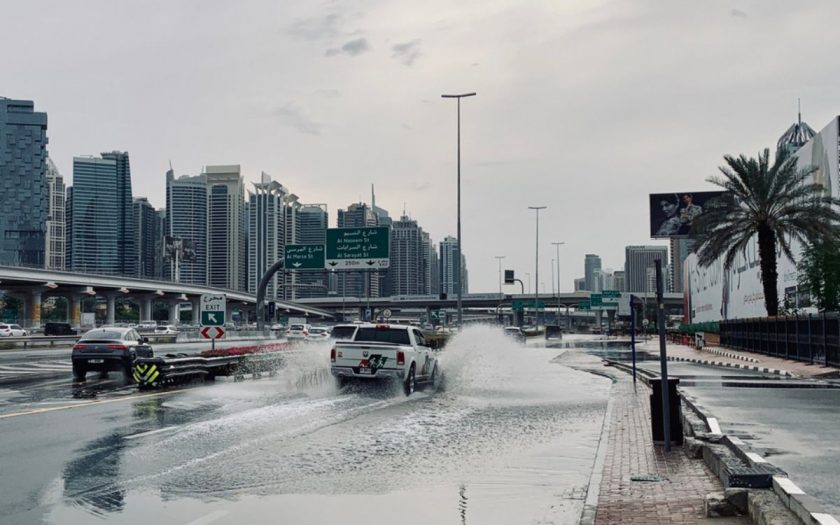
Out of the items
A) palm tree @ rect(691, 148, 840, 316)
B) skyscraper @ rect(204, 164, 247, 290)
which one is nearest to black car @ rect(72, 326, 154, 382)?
palm tree @ rect(691, 148, 840, 316)

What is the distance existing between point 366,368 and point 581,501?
488 inches

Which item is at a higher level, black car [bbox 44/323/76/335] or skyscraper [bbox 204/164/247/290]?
skyscraper [bbox 204/164/247/290]

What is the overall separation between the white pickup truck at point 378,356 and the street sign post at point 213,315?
1177 cm

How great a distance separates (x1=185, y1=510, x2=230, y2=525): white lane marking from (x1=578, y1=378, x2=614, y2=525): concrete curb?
3215mm

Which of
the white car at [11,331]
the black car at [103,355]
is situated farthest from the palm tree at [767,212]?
the white car at [11,331]

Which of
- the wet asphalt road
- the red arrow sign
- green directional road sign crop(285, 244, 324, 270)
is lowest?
the wet asphalt road

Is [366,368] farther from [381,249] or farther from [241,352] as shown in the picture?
[381,249]

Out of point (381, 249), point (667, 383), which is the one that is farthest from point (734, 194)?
point (667, 383)

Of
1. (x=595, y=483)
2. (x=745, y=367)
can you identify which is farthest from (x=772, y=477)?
(x=745, y=367)

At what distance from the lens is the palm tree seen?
4259cm

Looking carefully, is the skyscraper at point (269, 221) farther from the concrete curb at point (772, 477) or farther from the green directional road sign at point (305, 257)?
the concrete curb at point (772, 477)

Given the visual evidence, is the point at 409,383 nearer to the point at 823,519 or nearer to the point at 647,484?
the point at 647,484

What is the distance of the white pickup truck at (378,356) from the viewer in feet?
67.7

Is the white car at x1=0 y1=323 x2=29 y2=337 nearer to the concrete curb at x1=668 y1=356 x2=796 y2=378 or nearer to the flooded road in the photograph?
the concrete curb at x1=668 y1=356 x2=796 y2=378
